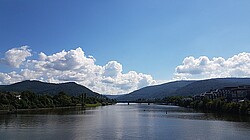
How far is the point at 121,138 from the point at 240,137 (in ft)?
40.0

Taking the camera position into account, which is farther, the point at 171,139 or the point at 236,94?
the point at 236,94

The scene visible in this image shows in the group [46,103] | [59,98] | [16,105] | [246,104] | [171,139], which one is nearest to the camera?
[171,139]

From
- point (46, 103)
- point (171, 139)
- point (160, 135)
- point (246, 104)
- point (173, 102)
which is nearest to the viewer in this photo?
point (171, 139)

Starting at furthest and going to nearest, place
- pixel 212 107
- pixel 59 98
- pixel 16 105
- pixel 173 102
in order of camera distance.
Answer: pixel 173 102, pixel 59 98, pixel 16 105, pixel 212 107

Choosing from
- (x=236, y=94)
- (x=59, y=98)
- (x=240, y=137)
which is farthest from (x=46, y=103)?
(x=240, y=137)

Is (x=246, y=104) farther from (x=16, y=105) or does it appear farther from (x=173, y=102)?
(x=173, y=102)

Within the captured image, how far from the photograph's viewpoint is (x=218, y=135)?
34188mm

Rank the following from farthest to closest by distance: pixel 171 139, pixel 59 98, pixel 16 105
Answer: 1. pixel 59 98
2. pixel 16 105
3. pixel 171 139

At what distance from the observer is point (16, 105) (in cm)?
9031

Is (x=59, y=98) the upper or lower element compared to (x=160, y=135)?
upper

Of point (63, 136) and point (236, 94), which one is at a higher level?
point (236, 94)

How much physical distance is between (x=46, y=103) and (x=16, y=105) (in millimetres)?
18102

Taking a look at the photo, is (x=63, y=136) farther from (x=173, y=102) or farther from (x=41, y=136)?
(x=173, y=102)

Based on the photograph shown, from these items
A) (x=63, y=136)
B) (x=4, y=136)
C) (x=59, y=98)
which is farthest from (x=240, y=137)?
(x=59, y=98)
